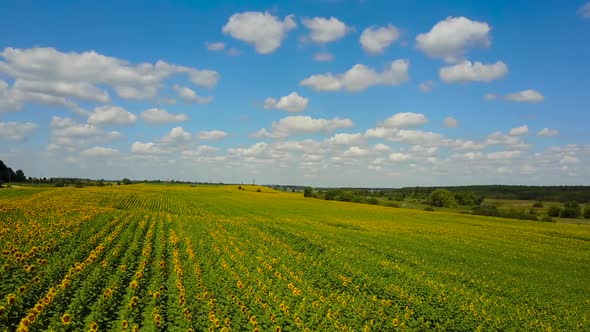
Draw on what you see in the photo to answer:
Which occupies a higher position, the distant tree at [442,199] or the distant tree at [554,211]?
the distant tree at [442,199]

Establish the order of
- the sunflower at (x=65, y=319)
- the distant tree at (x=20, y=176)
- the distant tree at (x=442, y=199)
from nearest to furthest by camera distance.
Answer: the sunflower at (x=65, y=319)
the distant tree at (x=442, y=199)
the distant tree at (x=20, y=176)

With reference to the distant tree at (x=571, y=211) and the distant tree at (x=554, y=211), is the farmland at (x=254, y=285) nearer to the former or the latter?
the distant tree at (x=571, y=211)

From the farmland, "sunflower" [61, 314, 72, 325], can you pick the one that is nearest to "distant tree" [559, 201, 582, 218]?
the farmland

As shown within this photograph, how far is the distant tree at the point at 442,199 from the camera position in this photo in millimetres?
108644

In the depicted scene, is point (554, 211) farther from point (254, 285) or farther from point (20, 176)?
point (20, 176)

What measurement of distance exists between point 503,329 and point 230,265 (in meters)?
10.4

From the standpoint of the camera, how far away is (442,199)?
110125 millimetres

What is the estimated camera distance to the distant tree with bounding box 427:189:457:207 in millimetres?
108644

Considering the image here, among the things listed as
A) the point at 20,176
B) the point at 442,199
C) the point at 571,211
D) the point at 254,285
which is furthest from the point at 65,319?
the point at 20,176

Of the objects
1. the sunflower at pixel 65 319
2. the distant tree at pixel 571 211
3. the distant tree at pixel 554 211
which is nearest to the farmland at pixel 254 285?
the sunflower at pixel 65 319

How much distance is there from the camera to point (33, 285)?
10672 millimetres

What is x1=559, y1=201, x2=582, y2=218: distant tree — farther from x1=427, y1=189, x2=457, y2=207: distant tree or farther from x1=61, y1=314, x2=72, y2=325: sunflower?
x1=61, y1=314, x2=72, y2=325: sunflower

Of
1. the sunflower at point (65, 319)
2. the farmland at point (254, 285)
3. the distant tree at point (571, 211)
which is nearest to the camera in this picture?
the sunflower at point (65, 319)

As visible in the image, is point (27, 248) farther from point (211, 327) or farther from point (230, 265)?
point (211, 327)
